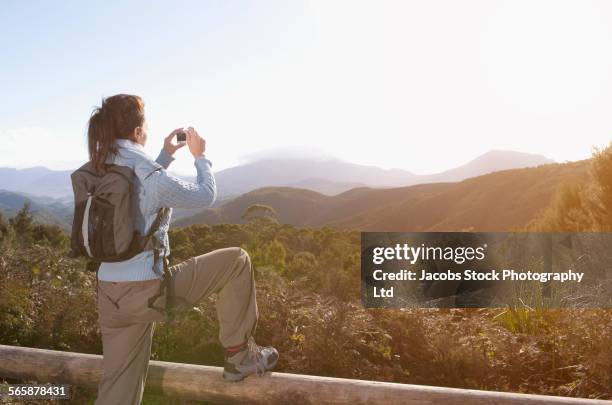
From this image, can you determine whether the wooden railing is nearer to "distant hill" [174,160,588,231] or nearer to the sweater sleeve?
the sweater sleeve

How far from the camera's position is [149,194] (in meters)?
2.88

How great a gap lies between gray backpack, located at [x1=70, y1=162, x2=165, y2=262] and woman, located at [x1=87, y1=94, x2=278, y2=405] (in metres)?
0.05

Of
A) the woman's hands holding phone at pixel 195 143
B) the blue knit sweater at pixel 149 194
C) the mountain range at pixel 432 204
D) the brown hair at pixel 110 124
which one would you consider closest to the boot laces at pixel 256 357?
the blue knit sweater at pixel 149 194

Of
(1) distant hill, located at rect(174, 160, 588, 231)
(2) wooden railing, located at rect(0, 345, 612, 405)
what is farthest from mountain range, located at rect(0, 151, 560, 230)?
(2) wooden railing, located at rect(0, 345, 612, 405)

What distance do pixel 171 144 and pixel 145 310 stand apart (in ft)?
3.39

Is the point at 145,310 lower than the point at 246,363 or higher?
higher

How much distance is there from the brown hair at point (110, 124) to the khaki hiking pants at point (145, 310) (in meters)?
0.71

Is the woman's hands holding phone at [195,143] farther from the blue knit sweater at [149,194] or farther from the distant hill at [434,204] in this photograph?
the distant hill at [434,204]

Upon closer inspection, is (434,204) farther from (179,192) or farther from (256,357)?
(179,192)

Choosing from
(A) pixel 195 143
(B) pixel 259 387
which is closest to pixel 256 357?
(B) pixel 259 387

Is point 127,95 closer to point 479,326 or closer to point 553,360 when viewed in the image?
point 553,360

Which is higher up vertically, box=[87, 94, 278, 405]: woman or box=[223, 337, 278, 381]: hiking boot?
box=[87, 94, 278, 405]: woman

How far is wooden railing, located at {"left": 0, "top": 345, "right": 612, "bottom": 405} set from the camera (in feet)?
10.7

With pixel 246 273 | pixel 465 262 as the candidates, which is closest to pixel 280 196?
pixel 465 262
